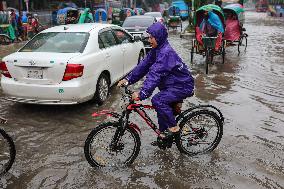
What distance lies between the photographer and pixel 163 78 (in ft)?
15.5

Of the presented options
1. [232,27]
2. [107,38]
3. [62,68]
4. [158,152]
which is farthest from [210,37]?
[158,152]

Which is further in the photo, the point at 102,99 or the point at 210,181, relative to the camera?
the point at 102,99

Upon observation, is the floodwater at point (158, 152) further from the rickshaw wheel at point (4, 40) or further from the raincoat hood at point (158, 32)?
the rickshaw wheel at point (4, 40)

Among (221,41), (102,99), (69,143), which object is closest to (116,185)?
(69,143)

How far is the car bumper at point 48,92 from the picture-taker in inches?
255

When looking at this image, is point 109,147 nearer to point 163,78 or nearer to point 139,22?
point 163,78

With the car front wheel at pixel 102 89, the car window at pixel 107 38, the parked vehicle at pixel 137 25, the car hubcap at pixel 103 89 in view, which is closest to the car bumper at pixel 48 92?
the car front wheel at pixel 102 89

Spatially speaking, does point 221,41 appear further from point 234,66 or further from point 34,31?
point 34,31

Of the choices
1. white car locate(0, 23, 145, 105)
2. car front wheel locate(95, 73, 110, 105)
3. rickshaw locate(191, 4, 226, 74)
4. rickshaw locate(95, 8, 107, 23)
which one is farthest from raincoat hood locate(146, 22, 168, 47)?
rickshaw locate(95, 8, 107, 23)

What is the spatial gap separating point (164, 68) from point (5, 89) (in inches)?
151

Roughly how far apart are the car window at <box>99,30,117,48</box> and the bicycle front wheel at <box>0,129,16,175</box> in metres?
3.66

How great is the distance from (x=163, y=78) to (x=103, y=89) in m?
3.09

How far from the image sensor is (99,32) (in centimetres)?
775

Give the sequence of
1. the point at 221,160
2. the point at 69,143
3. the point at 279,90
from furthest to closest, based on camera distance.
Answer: the point at 279,90
the point at 69,143
the point at 221,160
